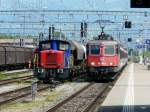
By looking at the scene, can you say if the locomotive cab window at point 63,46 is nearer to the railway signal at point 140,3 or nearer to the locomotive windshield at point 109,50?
the locomotive windshield at point 109,50

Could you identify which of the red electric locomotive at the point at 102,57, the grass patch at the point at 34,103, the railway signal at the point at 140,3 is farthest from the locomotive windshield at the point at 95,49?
the railway signal at the point at 140,3

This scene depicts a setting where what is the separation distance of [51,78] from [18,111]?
1478 cm

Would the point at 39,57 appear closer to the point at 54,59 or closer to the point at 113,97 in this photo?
the point at 54,59

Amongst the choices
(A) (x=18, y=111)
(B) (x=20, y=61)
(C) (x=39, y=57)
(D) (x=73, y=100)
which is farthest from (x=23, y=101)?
(B) (x=20, y=61)

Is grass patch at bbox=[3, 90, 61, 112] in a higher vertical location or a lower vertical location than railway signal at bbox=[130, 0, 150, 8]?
lower

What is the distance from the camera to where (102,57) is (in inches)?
1390

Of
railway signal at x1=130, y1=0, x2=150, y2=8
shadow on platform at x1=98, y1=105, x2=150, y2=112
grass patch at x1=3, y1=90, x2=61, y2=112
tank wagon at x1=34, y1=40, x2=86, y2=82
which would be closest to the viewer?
railway signal at x1=130, y1=0, x2=150, y2=8

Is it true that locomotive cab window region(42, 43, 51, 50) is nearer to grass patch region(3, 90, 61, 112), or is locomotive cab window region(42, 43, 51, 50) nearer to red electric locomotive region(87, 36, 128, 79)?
red electric locomotive region(87, 36, 128, 79)

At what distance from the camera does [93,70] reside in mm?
35062

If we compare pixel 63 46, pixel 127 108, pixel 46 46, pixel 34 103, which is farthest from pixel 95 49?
pixel 127 108

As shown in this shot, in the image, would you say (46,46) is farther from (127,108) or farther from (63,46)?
(127,108)

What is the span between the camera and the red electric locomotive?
3500 centimetres

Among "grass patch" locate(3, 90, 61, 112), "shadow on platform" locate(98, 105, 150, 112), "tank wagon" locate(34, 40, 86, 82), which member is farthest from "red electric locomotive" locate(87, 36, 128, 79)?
"shadow on platform" locate(98, 105, 150, 112)

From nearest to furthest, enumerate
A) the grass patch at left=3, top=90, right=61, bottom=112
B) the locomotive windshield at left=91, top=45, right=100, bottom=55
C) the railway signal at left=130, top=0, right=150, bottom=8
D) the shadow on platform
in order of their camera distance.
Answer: the railway signal at left=130, top=0, right=150, bottom=8 < the shadow on platform < the grass patch at left=3, top=90, right=61, bottom=112 < the locomotive windshield at left=91, top=45, right=100, bottom=55
